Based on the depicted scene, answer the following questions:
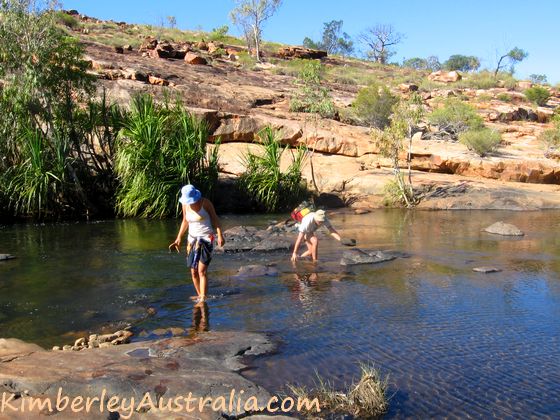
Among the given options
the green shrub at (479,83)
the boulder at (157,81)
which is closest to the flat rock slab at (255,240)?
the boulder at (157,81)

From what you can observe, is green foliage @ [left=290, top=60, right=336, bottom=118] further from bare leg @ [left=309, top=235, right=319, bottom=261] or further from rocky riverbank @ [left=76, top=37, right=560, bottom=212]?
bare leg @ [left=309, top=235, right=319, bottom=261]

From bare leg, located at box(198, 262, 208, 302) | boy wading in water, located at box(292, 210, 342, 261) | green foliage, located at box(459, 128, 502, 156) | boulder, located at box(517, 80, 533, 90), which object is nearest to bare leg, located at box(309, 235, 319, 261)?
boy wading in water, located at box(292, 210, 342, 261)

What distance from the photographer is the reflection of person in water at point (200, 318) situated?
6.99m

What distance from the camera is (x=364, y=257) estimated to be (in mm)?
11289

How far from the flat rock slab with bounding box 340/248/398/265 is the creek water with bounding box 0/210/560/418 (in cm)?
23

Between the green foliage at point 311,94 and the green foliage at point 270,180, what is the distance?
3.42 meters

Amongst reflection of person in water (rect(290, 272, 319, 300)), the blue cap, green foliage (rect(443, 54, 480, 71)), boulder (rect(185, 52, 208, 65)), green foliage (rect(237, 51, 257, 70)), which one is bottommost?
reflection of person in water (rect(290, 272, 319, 300))

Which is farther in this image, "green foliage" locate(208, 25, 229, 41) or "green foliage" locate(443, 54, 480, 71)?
"green foliage" locate(443, 54, 480, 71)

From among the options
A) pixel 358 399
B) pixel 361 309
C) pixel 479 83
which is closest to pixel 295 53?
pixel 479 83

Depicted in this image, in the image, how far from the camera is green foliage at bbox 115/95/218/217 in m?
18.1

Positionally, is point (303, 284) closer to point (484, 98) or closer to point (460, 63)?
point (484, 98)

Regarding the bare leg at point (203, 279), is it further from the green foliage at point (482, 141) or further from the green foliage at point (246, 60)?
the green foliage at point (246, 60)

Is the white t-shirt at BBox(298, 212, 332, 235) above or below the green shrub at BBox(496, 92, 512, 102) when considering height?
below

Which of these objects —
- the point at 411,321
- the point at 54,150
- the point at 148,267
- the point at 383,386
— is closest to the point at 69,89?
the point at 54,150
